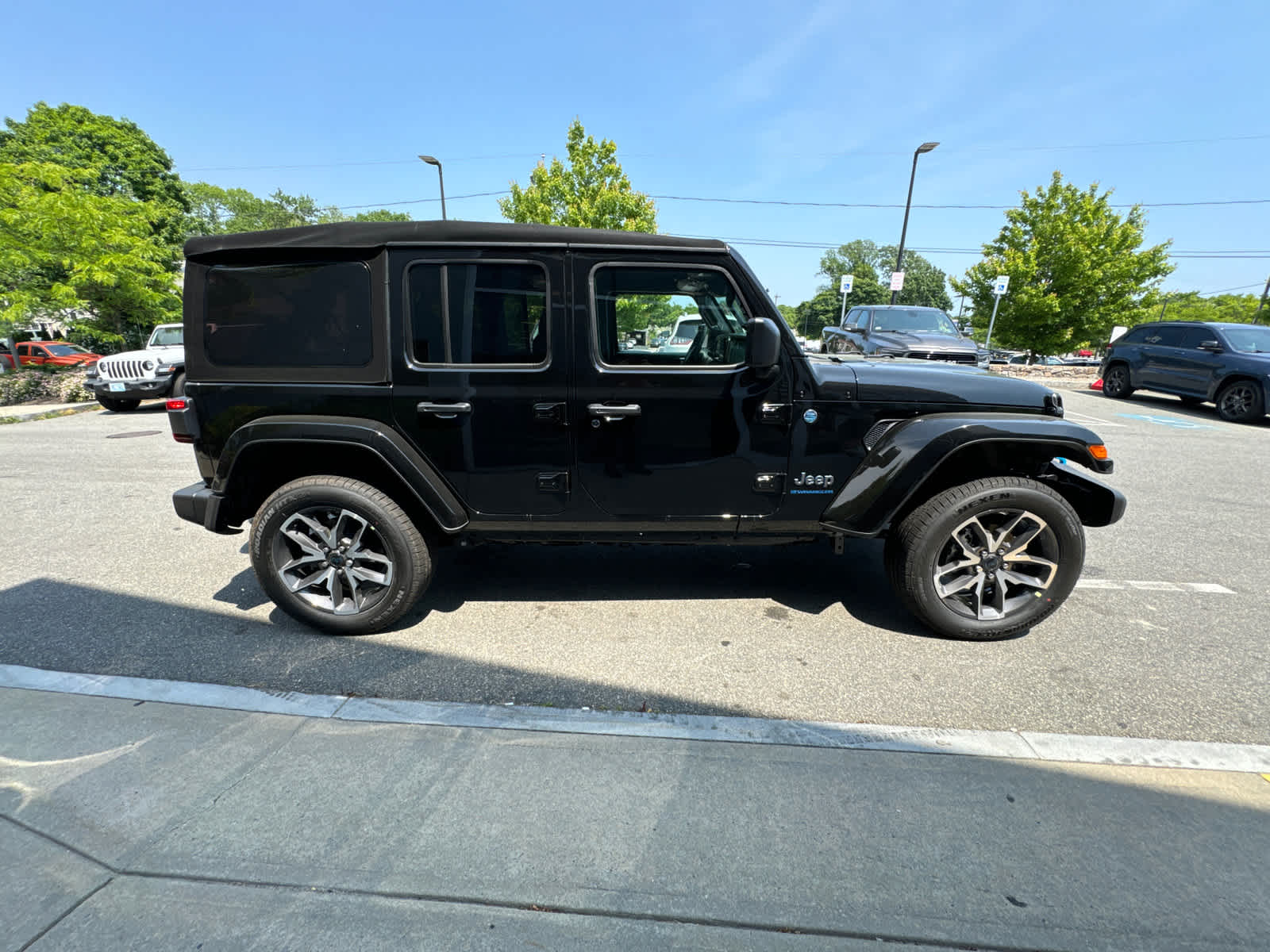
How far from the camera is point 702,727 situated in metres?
2.39

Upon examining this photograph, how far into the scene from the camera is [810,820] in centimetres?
194

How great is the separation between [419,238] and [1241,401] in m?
13.9

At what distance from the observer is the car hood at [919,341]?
359 inches

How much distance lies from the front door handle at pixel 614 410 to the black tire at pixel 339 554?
1142 millimetres

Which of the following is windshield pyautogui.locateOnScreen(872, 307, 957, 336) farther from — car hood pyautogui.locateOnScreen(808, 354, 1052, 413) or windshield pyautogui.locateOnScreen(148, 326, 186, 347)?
windshield pyautogui.locateOnScreen(148, 326, 186, 347)

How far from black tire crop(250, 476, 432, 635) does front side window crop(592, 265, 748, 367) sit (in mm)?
1418

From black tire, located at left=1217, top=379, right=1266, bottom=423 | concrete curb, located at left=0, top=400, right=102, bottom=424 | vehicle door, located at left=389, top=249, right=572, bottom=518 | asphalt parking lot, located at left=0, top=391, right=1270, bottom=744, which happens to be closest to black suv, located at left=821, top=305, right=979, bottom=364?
asphalt parking lot, located at left=0, top=391, right=1270, bottom=744

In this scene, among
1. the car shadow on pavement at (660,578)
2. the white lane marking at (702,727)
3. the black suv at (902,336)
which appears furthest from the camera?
the black suv at (902,336)

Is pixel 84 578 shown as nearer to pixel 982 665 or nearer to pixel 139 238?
pixel 982 665

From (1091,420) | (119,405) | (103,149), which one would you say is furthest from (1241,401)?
(103,149)

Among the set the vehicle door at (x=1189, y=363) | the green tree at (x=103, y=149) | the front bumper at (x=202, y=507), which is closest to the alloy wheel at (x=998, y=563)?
the front bumper at (x=202, y=507)

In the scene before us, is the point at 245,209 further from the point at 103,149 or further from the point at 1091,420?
the point at 1091,420

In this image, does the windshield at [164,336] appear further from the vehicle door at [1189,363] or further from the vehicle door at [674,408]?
the vehicle door at [1189,363]

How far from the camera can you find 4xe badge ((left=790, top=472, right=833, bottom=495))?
303 cm
